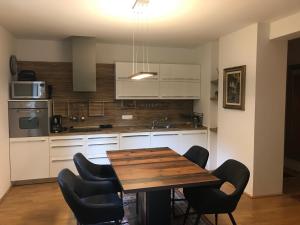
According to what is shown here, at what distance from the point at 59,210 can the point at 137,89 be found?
2.55 metres

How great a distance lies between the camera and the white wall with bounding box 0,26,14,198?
12.5 feet

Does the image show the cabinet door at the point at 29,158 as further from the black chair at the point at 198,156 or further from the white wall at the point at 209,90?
the white wall at the point at 209,90

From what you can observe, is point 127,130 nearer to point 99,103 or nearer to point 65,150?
point 99,103

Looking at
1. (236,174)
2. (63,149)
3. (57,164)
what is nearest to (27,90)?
(63,149)

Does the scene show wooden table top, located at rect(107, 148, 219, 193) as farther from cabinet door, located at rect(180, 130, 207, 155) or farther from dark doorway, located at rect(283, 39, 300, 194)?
dark doorway, located at rect(283, 39, 300, 194)

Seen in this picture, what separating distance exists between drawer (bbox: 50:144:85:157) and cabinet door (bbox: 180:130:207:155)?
1.86 m

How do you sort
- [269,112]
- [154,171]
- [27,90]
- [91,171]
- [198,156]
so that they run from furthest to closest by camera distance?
1. [27,90]
2. [269,112]
3. [198,156]
4. [91,171]
5. [154,171]

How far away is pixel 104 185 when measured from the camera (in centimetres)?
287

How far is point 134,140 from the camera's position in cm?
477

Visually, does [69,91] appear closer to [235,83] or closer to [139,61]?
[139,61]

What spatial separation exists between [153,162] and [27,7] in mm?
2273

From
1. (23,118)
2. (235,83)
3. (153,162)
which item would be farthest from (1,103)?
(235,83)

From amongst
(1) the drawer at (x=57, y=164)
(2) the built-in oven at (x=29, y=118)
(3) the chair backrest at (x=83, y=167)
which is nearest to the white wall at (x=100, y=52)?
(2) the built-in oven at (x=29, y=118)

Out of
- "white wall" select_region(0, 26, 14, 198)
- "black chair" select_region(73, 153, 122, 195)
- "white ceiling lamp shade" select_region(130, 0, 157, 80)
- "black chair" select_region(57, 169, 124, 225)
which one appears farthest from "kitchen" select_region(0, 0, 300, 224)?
"black chair" select_region(57, 169, 124, 225)
